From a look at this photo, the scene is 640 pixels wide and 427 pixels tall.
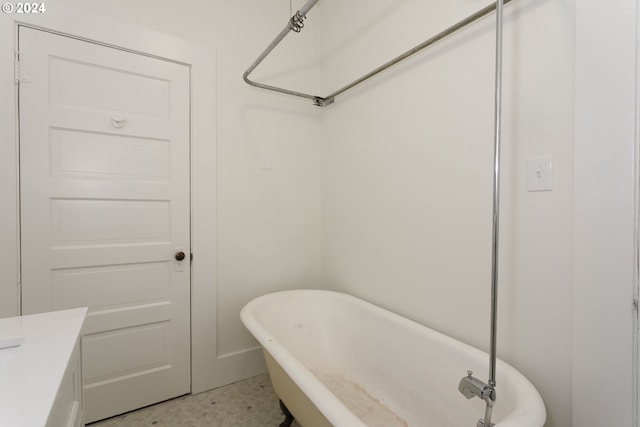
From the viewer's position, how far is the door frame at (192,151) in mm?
1260

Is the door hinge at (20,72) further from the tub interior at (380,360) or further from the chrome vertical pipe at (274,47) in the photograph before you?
the tub interior at (380,360)

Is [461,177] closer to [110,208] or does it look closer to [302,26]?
[302,26]

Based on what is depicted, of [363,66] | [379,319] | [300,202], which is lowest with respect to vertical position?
[379,319]

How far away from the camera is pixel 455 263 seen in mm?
Result: 1223

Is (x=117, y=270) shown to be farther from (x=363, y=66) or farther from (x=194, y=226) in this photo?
(x=363, y=66)

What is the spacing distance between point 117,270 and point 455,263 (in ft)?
5.64

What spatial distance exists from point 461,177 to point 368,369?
1056 mm

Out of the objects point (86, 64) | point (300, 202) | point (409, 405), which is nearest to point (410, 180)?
point (300, 202)

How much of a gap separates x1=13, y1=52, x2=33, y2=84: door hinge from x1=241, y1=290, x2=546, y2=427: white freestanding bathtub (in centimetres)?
151

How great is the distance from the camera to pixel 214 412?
1.52 m

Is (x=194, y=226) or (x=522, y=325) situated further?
(x=194, y=226)

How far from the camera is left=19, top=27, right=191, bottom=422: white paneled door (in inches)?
52.5

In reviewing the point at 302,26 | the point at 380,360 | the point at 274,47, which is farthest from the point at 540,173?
the point at 274,47

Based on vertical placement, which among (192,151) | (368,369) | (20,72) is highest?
(20,72)
